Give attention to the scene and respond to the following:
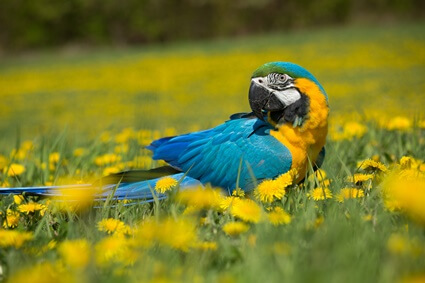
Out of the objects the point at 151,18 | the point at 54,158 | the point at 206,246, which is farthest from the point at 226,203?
the point at 151,18

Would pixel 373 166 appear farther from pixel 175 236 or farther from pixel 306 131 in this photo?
pixel 175 236

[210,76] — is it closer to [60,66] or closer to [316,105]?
[60,66]

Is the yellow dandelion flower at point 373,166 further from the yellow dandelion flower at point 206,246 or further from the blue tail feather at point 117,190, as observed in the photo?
the yellow dandelion flower at point 206,246

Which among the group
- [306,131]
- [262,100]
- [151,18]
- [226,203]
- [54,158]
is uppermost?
[262,100]

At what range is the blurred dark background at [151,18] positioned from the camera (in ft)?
86.4

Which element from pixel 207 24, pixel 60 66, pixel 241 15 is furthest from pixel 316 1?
pixel 60 66

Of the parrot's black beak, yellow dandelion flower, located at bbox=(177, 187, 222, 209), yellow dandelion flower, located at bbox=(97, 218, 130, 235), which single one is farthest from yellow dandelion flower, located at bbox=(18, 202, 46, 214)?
the parrot's black beak

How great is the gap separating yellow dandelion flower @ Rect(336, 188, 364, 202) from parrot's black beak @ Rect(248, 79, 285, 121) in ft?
1.63

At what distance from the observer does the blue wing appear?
188 cm

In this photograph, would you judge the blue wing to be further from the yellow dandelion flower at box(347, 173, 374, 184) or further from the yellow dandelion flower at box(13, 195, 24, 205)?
the yellow dandelion flower at box(13, 195, 24, 205)

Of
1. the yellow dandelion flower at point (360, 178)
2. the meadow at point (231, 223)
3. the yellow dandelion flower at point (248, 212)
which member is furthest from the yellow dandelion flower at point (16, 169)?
the yellow dandelion flower at point (360, 178)

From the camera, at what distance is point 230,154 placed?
196 centimetres

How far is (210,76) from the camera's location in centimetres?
1340

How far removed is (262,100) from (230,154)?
249mm
